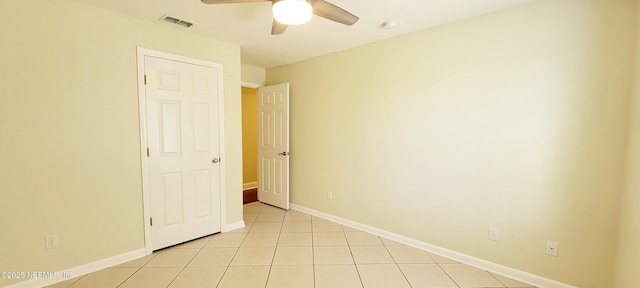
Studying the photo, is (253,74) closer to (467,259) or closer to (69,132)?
(69,132)

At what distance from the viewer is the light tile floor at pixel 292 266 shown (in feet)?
6.79

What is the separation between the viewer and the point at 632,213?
62.6 inches

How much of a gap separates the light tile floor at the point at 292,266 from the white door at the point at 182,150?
264 mm

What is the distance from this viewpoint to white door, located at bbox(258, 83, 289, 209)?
12.6ft

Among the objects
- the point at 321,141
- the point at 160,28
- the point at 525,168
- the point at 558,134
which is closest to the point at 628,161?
the point at 558,134

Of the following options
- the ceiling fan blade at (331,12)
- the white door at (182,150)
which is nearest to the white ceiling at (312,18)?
the ceiling fan blade at (331,12)

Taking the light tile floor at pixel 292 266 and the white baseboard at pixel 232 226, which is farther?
the white baseboard at pixel 232 226

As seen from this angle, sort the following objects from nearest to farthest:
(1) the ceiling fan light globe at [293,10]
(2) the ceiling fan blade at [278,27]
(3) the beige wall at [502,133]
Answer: (1) the ceiling fan light globe at [293,10] → (3) the beige wall at [502,133] → (2) the ceiling fan blade at [278,27]

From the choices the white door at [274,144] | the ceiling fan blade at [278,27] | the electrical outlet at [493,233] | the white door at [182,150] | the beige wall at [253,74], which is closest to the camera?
the ceiling fan blade at [278,27]

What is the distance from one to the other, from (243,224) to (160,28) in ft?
8.08

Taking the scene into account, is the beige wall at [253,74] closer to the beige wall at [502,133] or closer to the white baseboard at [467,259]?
the beige wall at [502,133]

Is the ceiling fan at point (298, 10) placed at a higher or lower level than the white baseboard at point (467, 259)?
higher

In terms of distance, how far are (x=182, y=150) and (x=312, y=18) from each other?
6.44 feet

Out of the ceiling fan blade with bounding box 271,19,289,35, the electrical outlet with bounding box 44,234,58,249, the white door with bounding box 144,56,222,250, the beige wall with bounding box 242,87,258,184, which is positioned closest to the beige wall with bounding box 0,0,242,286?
the electrical outlet with bounding box 44,234,58,249
